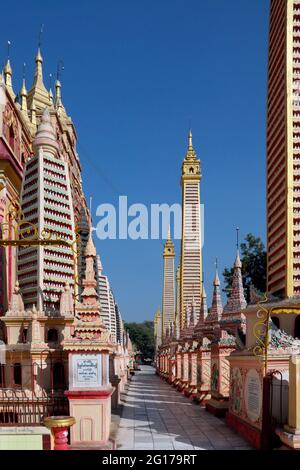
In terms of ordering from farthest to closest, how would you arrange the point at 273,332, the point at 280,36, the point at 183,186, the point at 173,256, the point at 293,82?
the point at 173,256 → the point at 183,186 → the point at 280,36 → the point at 293,82 → the point at 273,332

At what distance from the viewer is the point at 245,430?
49.8ft

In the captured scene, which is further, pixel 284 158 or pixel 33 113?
pixel 33 113

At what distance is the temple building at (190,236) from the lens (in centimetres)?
4806

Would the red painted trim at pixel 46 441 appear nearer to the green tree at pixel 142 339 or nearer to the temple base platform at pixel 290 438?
the temple base platform at pixel 290 438

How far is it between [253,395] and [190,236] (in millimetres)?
34773

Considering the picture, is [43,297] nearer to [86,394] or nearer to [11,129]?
[86,394]

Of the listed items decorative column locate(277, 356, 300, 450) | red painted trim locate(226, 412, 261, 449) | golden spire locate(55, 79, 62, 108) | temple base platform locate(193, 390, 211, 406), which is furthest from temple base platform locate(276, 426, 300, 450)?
golden spire locate(55, 79, 62, 108)

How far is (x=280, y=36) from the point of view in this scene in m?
19.8

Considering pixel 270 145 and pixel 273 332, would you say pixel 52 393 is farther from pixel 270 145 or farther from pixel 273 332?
pixel 270 145

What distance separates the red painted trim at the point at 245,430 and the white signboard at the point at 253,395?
31 centimetres

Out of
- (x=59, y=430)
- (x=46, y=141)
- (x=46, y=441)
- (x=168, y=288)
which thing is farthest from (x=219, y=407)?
(x=168, y=288)

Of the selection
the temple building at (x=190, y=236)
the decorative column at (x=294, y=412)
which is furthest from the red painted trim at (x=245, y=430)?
the temple building at (x=190, y=236)
